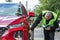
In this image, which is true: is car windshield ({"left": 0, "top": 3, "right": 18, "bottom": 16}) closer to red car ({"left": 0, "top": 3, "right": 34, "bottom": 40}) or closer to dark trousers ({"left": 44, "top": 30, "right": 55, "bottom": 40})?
red car ({"left": 0, "top": 3, "right": 34, "bottom": 40})

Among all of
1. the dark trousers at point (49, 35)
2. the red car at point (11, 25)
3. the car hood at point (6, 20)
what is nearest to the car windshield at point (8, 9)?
the red car at point (11, 25)

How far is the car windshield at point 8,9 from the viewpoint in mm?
9755

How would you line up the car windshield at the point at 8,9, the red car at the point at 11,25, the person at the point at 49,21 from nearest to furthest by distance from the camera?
the red car at the point at 11,25, the person at the point at 49,21, the car windshield at the point at 8,9

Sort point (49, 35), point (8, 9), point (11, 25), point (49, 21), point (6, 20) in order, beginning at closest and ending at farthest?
point (11, 25) < point (6, 20) < point (49, 21) < point (49, 35) < point (8, 9)

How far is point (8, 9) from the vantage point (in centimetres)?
1009

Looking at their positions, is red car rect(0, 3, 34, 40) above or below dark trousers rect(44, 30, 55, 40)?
above

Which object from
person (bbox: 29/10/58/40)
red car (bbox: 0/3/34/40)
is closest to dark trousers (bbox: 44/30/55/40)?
person (bbox: 29/10/58/40)

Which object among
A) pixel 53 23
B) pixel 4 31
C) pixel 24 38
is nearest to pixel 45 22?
pixel 53 23

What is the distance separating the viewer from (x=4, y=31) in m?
8.32

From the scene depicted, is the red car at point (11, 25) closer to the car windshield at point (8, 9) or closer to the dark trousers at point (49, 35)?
the car windshield at point (8, 9)

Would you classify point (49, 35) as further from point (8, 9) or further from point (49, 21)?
point (8, 9)

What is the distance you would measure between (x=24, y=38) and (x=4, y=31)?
2.43 feet

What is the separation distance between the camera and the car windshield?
9755mm

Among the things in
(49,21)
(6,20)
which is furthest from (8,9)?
(6,20)
